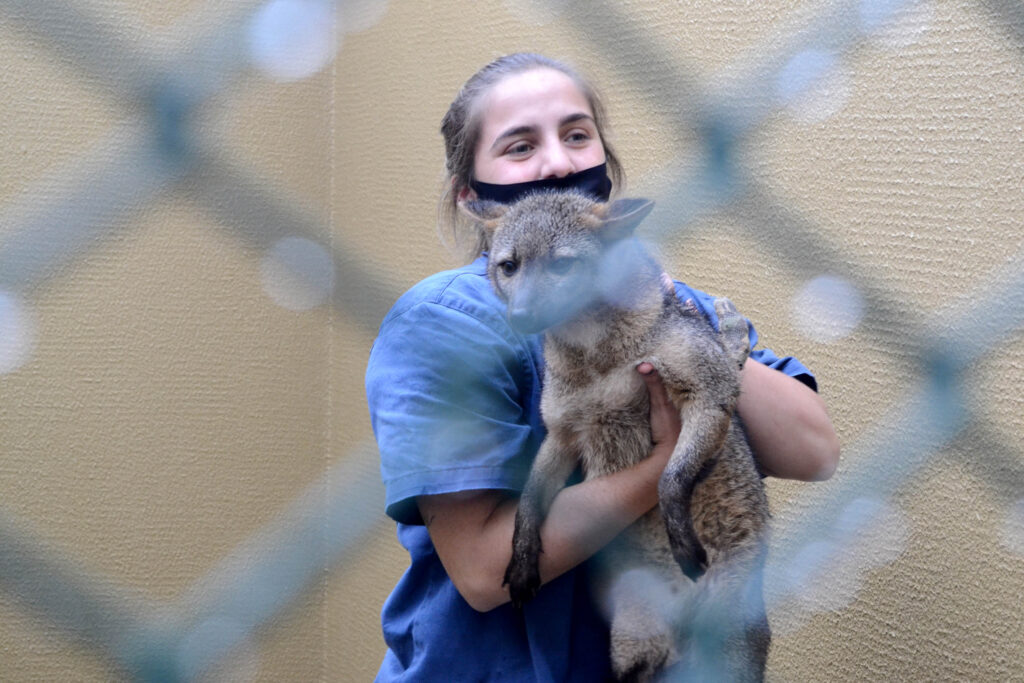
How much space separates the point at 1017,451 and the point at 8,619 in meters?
→ 2.57

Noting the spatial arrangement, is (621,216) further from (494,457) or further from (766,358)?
(766,358)

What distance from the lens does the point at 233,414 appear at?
291cm

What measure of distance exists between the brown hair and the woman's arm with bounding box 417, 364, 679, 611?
0.57 metres

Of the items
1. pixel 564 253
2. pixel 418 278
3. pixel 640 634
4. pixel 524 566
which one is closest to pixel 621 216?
pixel 564 253

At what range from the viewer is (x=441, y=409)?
4.99 ft

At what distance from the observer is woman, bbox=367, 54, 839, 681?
4.99ft

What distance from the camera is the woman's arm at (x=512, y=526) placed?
1.54 metres

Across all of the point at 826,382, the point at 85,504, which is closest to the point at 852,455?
the point at 826,382

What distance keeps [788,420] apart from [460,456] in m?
0.67

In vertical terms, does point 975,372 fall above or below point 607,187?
below

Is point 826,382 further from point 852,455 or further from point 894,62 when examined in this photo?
point 894,62

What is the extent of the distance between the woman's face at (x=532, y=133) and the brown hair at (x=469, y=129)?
31 millimetres

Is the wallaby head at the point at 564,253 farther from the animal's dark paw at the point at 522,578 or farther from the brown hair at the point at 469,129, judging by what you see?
the animal's dark paw at the point at 522,578

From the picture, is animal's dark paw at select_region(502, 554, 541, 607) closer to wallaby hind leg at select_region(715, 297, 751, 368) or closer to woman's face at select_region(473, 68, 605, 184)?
wallaby hind leg at select_region(715, 297, 751, 368)
